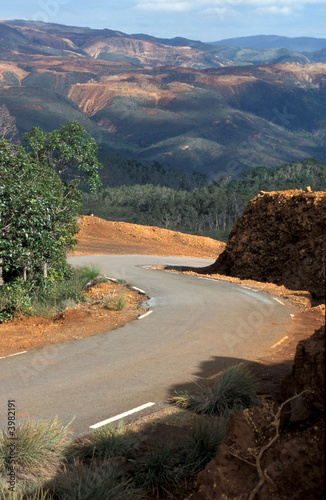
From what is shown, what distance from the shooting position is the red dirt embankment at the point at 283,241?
21.1m

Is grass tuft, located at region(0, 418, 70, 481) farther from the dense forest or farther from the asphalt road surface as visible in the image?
the dense forest

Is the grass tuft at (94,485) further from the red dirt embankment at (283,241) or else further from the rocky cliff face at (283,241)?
the red dirt embankment at (283,241)

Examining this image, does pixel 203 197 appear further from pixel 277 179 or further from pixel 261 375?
pixel 261 375

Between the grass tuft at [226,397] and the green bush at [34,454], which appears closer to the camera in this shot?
the green bush at [34,454]

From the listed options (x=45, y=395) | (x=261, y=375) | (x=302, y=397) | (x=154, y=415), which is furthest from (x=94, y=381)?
(x=302, y=397)

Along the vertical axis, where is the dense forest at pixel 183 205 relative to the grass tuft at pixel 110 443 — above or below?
below

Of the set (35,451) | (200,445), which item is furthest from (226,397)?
(35,451)

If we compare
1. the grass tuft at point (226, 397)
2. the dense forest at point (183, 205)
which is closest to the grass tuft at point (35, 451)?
the grass tuft at point (226, 397)

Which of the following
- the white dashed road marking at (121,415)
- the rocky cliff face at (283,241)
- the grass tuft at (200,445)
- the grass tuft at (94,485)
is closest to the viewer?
the grass tuft at (94,485)

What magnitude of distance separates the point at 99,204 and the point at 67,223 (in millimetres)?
93638

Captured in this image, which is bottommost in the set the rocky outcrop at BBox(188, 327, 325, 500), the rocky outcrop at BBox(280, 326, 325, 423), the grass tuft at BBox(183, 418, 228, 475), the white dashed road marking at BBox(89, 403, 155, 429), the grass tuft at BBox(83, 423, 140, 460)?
the white dashed road marking at BBox(89, 403, 155, 429)

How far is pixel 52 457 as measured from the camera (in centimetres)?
627

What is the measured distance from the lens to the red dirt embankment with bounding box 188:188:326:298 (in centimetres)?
2111

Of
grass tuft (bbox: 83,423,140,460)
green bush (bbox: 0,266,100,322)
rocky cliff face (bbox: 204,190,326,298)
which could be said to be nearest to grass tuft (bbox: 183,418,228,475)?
grass tuft (bbox: 83,423,140,460)
